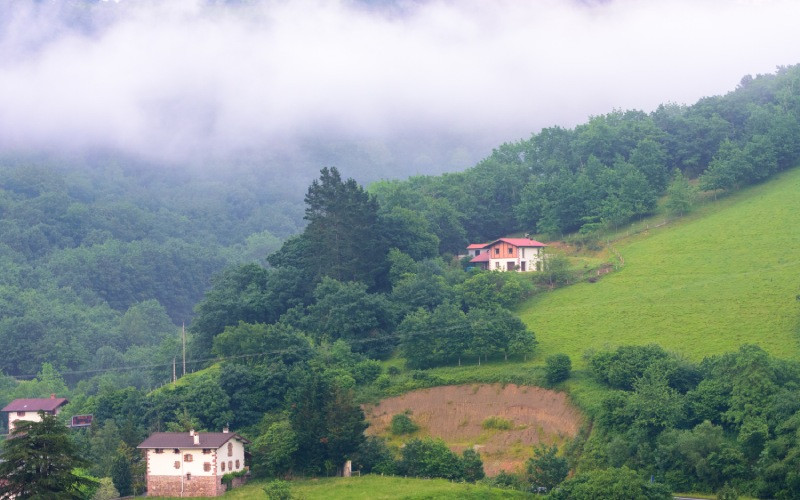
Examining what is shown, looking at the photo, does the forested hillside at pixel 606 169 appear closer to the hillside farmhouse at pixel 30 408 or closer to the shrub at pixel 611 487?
the hillside farmhouse at pixel 30 408

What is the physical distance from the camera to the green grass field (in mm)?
64625

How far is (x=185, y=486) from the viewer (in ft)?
234

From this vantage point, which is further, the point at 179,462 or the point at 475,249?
the point at 475,249

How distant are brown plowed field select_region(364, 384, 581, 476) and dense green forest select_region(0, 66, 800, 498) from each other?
221cm

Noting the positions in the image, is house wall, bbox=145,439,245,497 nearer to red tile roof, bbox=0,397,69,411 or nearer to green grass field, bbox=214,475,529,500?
green grass field, bbox=214,475,529,500

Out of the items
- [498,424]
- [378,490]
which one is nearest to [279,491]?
[378,490]

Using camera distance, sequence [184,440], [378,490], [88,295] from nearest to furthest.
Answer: [378,490] → [184,440] → [88,295]

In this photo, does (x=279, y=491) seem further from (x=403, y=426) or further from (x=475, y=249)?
(x=475, y=249)

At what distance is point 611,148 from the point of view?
13625cm

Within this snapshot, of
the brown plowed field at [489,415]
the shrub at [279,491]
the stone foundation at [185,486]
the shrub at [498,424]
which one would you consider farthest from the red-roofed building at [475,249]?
the shrub at [279,491]

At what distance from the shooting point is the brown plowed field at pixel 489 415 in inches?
3056

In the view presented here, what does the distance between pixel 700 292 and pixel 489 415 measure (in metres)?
24.0

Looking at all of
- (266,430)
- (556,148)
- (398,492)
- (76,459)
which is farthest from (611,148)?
(76,459)

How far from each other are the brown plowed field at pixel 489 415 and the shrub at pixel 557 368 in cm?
101
